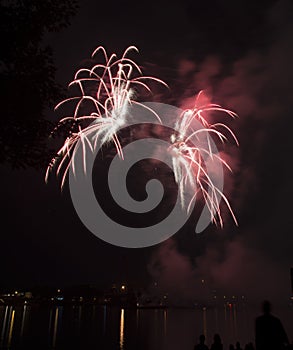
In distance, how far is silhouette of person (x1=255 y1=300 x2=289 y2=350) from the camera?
729 centimetres

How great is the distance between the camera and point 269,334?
7328mm

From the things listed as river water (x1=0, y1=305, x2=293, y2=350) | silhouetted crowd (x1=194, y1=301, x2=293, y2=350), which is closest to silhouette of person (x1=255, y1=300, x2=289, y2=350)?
silhouetted crowd (x1=194, y1=301, x2=293, y2=350)

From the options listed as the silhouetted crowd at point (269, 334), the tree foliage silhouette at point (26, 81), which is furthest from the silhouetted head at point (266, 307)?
the tree foliage silhouette at point (26, 81)

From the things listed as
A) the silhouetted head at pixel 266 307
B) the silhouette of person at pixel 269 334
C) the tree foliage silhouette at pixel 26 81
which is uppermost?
the tree foliage silhouette at pixel 26 81

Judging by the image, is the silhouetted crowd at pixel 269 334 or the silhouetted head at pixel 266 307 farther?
the silhouetted head at pixel 266 307

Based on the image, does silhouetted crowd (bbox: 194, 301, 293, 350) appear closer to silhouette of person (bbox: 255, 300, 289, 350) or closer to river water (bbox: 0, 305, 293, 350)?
silhouette of person (bbox: 255, 300, 289, 350)

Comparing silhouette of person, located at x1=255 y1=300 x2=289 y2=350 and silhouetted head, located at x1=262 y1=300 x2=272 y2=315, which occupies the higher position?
silhouetted head, located at x1=262 y1=300 x2=272 y2=315

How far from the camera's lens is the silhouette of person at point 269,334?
7285 millimetres

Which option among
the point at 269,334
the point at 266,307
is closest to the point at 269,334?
the point at 269,334

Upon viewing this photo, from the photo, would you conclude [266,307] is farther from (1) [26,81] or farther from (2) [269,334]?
(1) [26,81]

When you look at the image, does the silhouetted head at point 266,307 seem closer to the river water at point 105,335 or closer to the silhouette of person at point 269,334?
the silhouette of person at point 269,334

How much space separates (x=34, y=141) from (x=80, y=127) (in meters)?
1.47

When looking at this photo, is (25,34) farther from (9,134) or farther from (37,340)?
(37,340)

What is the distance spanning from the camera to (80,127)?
34.7 ft
